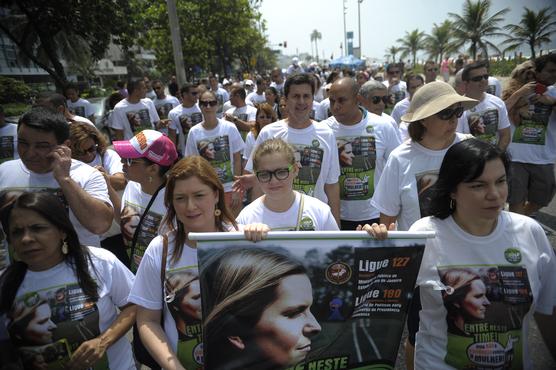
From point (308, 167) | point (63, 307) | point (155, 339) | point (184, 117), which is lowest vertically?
point (155, 339)

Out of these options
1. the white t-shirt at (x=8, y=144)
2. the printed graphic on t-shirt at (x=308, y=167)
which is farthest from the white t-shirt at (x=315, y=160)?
the white t-shirt at (x=8, y=144)

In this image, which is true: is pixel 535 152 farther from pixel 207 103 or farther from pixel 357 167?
pixel 207 103

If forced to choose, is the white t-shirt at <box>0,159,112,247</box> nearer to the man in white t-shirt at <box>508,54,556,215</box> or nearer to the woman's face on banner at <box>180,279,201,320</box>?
the woman's face on banner at <box>180,279,201,320</box>

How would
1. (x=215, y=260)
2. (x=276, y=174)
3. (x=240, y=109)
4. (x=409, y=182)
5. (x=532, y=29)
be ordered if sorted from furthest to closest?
(x=532, y=29)
(x=240, y=109)
(x=409, y=182)
(x=276, y=174)
(x=215, y=260)

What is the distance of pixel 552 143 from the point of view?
184 inches

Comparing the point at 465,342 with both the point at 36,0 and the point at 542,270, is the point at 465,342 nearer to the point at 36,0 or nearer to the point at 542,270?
the point at 542,270

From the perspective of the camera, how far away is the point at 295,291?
177 cm

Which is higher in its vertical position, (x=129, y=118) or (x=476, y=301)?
(x=129, y=118)

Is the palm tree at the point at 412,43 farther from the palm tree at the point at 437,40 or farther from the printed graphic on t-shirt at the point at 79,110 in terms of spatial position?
the printed graphic on t-shirt at the point at 79,110

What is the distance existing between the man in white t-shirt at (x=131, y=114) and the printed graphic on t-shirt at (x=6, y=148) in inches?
98.4

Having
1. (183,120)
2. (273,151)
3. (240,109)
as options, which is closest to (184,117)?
(183,120)

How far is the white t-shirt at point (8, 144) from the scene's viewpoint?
14.3ft

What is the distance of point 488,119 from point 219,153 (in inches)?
126

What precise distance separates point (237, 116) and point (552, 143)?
5.10 meters
